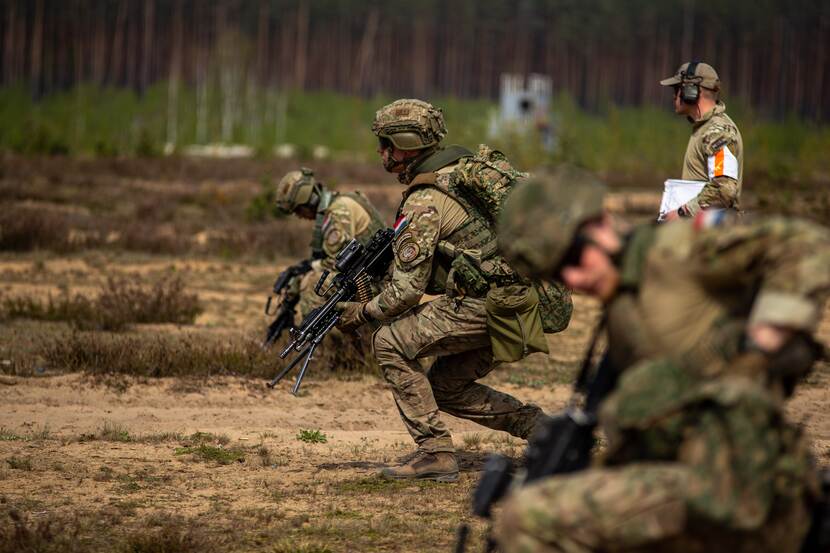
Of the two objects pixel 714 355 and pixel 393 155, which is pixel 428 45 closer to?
pixel 393 155

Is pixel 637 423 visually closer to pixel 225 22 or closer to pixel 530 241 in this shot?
pixel 530 241

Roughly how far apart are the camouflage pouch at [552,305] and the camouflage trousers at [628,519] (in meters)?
3.21

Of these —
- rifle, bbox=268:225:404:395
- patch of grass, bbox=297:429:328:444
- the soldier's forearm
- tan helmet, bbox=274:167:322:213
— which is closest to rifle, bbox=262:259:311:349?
tan helmet, bbox=274:167:322:213

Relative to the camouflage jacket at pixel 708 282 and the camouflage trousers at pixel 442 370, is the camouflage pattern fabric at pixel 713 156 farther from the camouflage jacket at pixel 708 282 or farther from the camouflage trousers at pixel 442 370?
the camouflage jacket at pixel 708 282

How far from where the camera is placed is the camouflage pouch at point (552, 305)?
6.65 metres

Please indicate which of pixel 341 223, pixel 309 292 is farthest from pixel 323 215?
pixel 309 292

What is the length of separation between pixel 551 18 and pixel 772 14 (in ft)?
42.0

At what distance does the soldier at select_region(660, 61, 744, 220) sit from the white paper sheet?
1.8 inches

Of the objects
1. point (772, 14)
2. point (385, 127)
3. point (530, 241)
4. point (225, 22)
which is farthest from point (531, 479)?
point (225, 22)

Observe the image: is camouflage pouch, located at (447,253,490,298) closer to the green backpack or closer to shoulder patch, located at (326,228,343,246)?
the green backpack

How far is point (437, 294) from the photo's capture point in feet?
21.8

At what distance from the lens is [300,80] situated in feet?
209

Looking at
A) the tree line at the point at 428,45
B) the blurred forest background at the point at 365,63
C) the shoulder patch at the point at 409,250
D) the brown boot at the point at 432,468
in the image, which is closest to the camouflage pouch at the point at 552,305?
the shoulder patch at the point at 409,250

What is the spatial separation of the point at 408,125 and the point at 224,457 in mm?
2455
